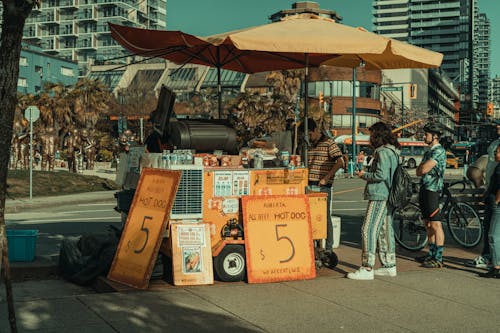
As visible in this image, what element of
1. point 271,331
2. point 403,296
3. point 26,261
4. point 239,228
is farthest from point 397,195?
point 26,261

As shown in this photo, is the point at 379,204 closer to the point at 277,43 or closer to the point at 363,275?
the point at 363,275

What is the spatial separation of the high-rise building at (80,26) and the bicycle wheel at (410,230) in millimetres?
153736

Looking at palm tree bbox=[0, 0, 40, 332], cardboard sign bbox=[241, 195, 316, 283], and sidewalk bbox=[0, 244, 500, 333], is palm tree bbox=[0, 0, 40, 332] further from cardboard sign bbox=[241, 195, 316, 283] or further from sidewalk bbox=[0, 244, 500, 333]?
cardboard sign bbox=[241, 195, 316, 283]

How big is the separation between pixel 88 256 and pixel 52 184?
62.1ft

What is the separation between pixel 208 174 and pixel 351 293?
210cm

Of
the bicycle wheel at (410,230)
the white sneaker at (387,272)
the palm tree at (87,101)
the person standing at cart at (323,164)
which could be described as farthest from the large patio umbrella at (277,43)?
the palm tree at (87,101)

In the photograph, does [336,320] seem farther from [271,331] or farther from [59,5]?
[59,5]

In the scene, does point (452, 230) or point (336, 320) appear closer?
point (336, 320)

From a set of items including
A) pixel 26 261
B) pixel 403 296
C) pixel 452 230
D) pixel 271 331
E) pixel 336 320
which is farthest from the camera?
pixel 452 230

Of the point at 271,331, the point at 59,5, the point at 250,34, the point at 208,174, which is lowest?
the point at 271,331

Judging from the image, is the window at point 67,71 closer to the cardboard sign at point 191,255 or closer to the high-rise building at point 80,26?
the high-rise building at point 80,26

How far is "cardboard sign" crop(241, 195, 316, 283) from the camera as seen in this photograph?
25.7 ft

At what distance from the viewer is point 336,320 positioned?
6109 millimetres

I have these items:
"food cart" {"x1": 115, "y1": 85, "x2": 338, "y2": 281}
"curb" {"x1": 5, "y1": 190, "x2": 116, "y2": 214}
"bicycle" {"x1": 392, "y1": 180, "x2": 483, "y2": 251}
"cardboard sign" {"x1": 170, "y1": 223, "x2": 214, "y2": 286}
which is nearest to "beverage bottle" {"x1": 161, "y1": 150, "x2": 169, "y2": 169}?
"food cart" {"x1": 115, "y1": 85, "x2": 338, "y2": 281}
